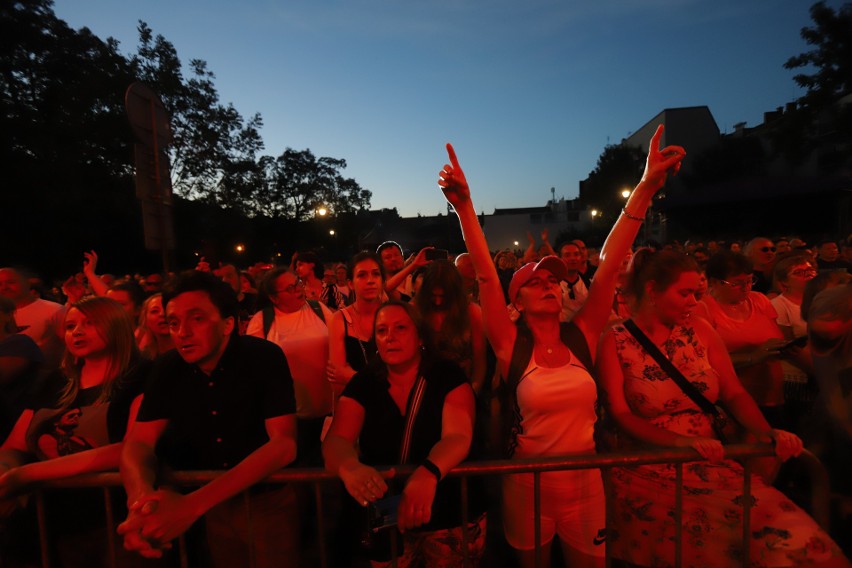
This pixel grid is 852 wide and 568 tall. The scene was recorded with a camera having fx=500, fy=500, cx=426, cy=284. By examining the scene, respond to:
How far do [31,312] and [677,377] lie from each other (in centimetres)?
610

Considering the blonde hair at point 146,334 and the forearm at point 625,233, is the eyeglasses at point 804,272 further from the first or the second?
the blonde hair at point 146,334

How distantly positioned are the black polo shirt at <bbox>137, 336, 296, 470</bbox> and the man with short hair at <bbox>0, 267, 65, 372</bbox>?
3.44 m

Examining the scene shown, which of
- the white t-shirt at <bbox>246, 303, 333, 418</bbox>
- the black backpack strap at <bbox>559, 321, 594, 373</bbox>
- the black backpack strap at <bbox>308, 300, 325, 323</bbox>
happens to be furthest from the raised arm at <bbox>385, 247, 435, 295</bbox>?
the black backpack strap at <bbox>559, 321, 594, 373</bbox>

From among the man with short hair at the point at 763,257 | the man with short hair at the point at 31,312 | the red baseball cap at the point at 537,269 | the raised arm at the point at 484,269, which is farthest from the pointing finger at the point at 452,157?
the man with short hair at the point at 763,257

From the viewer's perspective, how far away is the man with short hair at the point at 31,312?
505cm

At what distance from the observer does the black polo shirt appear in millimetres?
2322

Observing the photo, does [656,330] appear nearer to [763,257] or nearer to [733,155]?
[763,257]

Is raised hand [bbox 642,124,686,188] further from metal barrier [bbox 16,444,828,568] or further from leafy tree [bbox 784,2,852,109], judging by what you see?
leafy tree [bbox 784,2,852,109]

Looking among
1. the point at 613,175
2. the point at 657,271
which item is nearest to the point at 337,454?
the point at 657,271

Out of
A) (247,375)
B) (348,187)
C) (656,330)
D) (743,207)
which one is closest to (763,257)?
(656,330)

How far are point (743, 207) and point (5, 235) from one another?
4100 cm

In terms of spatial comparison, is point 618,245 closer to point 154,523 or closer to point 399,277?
point 154,523

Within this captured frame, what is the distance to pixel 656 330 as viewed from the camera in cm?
287

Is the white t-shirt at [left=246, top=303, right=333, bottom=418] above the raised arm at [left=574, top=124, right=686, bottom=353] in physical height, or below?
A: below
